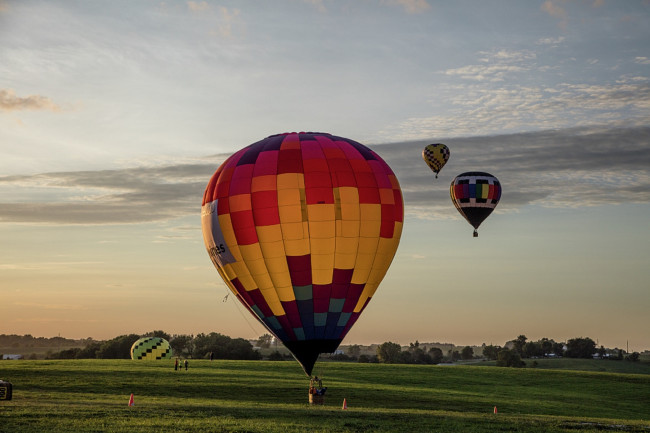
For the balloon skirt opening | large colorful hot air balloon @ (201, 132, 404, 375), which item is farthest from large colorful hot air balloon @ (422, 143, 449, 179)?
the balloon skirt opening

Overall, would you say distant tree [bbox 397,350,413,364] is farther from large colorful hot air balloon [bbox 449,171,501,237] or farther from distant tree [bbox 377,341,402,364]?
large colorful hot air balloon [bbox 449,171,501,237]

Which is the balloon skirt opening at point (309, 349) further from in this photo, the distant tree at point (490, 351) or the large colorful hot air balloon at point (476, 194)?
the distant tree at point (490, 351)

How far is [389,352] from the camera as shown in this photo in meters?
133

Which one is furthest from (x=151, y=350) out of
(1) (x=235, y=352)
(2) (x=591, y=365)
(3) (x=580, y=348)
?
(3) (x=580, y=348)

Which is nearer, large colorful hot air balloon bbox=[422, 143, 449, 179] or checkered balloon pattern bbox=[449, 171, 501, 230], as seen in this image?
checkered balloon pattern bbox=[449, 171, 501, 230]

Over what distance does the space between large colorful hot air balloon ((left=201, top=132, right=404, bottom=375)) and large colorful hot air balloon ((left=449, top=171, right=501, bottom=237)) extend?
91.0 ft

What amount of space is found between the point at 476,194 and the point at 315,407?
28317 mm

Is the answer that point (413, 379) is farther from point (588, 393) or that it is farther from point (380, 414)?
point (380, 414)

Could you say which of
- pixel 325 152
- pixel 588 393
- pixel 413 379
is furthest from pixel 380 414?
pixel 588 393

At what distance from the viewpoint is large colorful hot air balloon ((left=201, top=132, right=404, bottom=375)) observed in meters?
37.5

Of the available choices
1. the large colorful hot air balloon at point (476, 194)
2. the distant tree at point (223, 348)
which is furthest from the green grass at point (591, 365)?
the large colorful hot air balloon at point (476, 194)

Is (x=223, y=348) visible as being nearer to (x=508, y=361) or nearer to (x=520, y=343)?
(x=508, y=361)

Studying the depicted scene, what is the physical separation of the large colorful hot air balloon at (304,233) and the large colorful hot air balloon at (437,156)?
31686 mm

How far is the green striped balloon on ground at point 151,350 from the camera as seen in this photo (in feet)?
294
